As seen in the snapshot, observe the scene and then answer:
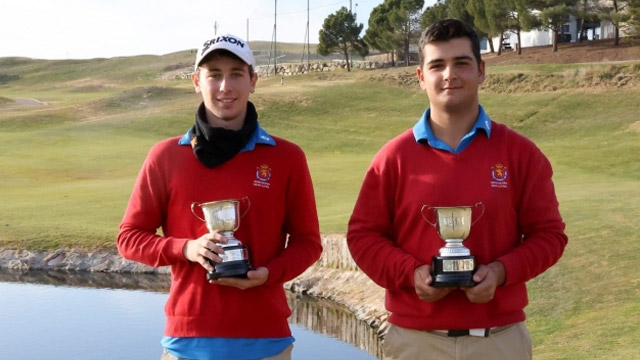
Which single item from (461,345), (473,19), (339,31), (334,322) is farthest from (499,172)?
(339,31)

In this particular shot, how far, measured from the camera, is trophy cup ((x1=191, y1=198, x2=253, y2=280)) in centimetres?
421

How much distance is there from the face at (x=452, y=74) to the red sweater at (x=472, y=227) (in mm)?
198

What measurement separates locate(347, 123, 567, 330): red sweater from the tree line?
159ft

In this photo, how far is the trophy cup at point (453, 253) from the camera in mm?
4133

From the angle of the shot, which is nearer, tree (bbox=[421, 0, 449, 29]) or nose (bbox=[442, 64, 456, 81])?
nose (bbox=[442, 64, 456, 81])

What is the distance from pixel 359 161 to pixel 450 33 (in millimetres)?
26606

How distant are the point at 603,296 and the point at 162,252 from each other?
8.18 m

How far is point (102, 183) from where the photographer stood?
93.0 ft

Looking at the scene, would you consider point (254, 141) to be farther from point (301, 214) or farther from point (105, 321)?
point (105, 321)

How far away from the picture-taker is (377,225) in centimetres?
456

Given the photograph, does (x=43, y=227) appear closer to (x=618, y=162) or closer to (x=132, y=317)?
(x=132, y=317)

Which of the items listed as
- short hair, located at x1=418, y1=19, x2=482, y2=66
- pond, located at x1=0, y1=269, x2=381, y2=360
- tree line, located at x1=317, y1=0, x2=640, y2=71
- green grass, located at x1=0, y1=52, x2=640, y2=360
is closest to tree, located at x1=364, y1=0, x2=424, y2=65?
tree line, located at x1=317, y1=0, x2=640, y2=71

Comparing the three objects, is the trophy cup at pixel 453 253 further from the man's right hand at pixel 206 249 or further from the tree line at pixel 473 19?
the tree line at pixel 473 19

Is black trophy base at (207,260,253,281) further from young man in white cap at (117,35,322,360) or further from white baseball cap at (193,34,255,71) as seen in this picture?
white baseball cap at (193,34,255,71)
